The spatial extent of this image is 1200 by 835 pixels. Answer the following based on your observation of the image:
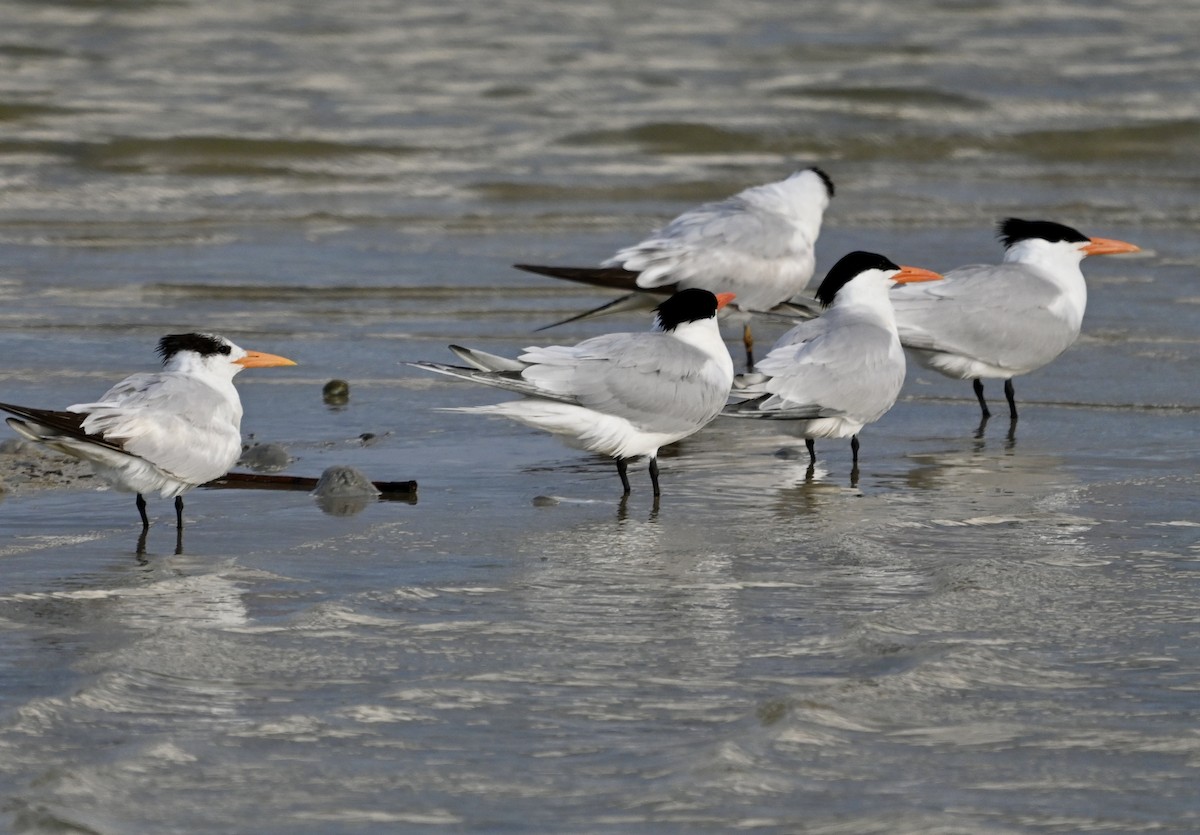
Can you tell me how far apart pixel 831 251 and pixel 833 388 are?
5040 millimetres

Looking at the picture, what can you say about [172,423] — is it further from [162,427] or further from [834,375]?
[834,375]

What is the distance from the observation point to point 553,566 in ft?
16.2

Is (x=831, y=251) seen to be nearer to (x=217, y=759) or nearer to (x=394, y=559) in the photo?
(x=394, y=559)

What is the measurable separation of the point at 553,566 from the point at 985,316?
2953 mm

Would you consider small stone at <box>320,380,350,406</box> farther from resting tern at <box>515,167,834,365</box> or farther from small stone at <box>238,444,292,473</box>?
resting tern at <box>515,167,834,365</box>

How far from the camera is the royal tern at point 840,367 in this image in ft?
20.4

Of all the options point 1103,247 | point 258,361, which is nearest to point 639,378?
point 258,361

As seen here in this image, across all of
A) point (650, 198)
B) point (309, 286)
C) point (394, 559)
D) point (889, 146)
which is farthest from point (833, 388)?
point (889, 146)

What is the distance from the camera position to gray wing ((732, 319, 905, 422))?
20.4 ft

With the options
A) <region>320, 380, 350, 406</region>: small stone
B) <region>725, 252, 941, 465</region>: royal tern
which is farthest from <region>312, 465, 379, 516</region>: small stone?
<region>320, 380, 350, 406</region>: small stone

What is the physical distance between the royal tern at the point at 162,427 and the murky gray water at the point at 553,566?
0.18 meters

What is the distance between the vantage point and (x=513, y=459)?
6.41m

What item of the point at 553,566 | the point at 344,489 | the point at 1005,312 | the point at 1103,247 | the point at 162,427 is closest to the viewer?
the point at 553,566

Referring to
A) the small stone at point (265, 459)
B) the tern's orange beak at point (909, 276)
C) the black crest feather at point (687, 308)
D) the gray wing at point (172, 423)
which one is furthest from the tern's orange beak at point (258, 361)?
the tern's orange beak at point (909, 276)
